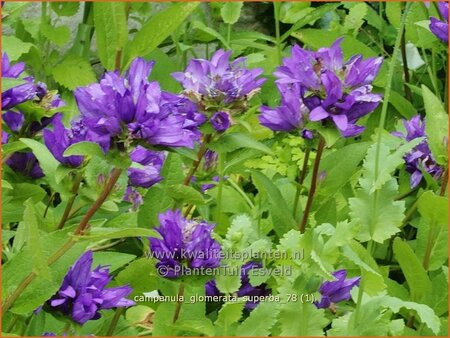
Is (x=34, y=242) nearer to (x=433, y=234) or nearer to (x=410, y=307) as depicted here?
(x=410, y=307)

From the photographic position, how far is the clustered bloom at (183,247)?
0.81 m

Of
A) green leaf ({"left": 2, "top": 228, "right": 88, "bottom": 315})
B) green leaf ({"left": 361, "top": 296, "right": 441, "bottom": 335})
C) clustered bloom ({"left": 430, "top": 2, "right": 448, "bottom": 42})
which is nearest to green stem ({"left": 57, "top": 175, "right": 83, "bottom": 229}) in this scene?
green leaf ({"left": 2, "top": 228, "right": 88, "bottom": 315})

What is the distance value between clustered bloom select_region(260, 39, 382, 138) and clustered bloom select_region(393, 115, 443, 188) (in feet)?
0.82

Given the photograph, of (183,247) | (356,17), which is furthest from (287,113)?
(356,17)

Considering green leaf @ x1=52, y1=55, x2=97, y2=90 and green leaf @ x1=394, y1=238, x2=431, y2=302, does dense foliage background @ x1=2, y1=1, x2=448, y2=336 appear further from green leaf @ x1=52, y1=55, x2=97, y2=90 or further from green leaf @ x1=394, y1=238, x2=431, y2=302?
green leaf @ x1=52, y1=55, x2=97, y2=90

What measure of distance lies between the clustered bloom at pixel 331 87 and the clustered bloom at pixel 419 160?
251 mm

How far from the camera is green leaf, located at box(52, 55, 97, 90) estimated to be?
1.64 metres

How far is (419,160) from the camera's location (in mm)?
1163

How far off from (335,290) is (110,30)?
0.33 m

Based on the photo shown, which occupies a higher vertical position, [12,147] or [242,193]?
[12,147]

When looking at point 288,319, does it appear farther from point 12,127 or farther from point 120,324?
point 12,127

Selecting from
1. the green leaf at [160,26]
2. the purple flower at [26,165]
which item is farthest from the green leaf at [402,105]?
the green leaf at [160,26]

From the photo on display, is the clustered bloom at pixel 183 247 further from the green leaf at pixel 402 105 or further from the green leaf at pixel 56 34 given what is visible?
the green leaf at pixel 56 34

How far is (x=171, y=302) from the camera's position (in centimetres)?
87
